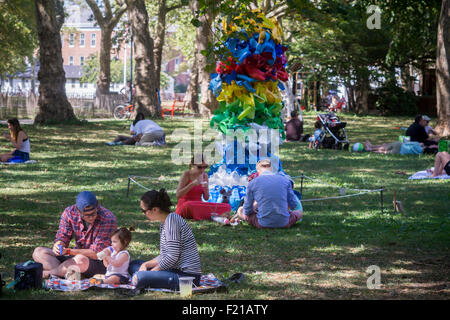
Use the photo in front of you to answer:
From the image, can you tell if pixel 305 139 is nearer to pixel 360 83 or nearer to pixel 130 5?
pixel 130 5

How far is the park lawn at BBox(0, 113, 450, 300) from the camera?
708cm

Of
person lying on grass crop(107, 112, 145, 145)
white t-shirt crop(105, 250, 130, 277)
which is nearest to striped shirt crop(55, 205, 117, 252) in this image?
white t-shirt crop(105, 250, 130, 277)

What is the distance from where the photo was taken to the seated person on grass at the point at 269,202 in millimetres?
9812

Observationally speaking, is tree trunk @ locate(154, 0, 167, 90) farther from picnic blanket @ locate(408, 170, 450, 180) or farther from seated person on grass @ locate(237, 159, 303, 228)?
seated person on grass @ locate(237, 159, 303, 228)

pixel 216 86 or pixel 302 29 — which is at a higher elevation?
pixel 302 29

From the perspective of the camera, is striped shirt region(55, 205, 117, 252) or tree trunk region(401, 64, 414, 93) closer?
striped shirt region(55, 205, 117, 252)

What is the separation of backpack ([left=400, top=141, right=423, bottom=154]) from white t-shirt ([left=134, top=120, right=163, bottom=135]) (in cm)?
805

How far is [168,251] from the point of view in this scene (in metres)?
6.68

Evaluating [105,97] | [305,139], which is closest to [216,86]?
[305,139]

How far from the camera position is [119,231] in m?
7.00

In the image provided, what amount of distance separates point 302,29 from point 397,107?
313 inches

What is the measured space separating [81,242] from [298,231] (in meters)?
3.77

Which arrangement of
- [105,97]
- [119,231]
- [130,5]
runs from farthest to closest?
[105,97] < [130,5] < [119,231]

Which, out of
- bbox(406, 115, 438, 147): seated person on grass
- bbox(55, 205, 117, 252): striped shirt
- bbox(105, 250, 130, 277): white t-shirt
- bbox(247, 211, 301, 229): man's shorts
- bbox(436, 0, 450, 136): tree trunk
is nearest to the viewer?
bbox(105, 250, 130, 277): white t-shirt
